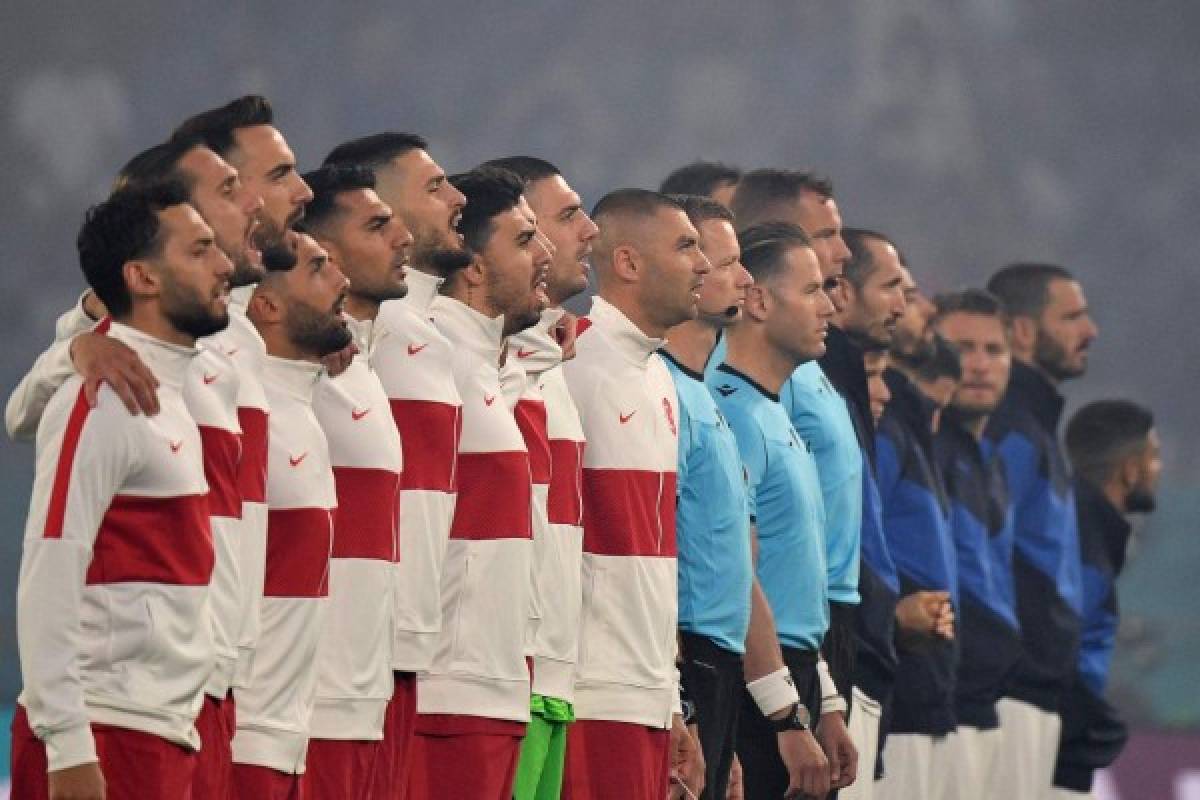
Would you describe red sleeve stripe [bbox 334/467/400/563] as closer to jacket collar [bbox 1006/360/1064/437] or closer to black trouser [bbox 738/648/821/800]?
black trouser [bbox 738/648/821/800]

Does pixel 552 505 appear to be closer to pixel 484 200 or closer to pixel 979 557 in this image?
pixel 484 200

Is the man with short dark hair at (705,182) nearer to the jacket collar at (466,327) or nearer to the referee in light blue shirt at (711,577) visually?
the referee in light blue shirt at (711,577)

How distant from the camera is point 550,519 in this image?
5.63 metres

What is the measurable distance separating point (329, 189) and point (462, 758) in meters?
1.06

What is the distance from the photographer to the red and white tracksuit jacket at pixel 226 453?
4523 mm

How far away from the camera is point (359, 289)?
16.8 feet

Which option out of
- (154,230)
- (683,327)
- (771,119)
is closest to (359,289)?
(154,230)

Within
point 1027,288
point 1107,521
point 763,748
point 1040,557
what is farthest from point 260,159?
point 1107,521

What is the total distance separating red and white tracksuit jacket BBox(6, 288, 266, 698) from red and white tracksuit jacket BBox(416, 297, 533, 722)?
0.68m

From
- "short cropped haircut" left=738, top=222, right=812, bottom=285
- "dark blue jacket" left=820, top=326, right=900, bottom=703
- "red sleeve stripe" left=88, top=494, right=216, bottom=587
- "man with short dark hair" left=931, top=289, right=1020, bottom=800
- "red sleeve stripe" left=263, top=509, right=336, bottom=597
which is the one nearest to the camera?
"red sleeve stripe" left=88, top=494, right=216, bottom=587

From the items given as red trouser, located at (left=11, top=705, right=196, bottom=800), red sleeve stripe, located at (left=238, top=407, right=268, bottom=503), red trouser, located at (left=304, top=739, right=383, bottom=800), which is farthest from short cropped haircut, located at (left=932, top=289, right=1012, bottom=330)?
red trouser, located at (left=11, top=705, right=196, bottom=800)

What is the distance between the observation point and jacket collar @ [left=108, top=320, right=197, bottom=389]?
4301mm

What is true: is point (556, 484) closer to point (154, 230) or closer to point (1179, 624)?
point (154, 230)

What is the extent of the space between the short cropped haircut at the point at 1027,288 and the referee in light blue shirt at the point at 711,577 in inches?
127
